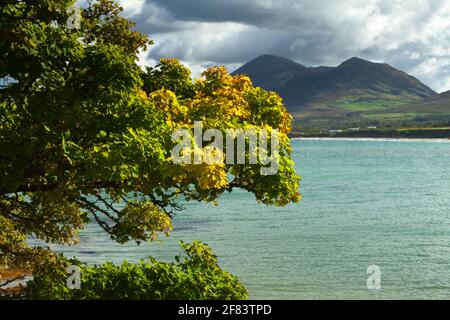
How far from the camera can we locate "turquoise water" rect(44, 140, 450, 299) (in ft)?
149

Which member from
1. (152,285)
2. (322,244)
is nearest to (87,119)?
(152,285)

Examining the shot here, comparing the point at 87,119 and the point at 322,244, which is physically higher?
the point at 87,119

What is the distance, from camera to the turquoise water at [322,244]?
45.3 metres

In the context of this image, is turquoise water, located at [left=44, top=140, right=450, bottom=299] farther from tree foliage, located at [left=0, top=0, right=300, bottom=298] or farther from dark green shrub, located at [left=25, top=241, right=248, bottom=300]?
tree foliage, located at [left=0, top=0, right=300, bottom=298]

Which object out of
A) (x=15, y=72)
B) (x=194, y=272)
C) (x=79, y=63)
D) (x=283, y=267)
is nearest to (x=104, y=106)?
(x=79, y=63)

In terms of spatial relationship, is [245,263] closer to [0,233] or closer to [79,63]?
[0,233]

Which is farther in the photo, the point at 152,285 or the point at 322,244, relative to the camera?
the point at 322,244

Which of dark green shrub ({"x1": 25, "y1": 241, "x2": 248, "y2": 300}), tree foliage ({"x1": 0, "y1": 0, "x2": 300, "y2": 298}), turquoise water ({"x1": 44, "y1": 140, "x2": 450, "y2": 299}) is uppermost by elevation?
tree foliage ({"x1": 0, "y1": 0, "x2": 300, "y2": 298})

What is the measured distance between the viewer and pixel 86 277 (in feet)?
72.8

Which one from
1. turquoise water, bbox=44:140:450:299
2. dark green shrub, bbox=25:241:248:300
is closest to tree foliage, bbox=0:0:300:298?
dark green shrub, bbox=25:241:248:300

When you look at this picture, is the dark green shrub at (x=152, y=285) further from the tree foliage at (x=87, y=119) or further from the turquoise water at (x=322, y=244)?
the turquoise water at (x=322, y=244)

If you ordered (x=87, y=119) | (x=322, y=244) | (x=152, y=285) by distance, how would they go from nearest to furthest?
(x=87, y=119), (x=152, y=285), (x=322, y=244)

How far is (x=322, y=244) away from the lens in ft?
204

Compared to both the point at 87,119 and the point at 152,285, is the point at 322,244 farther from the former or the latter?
the point at 87,119
